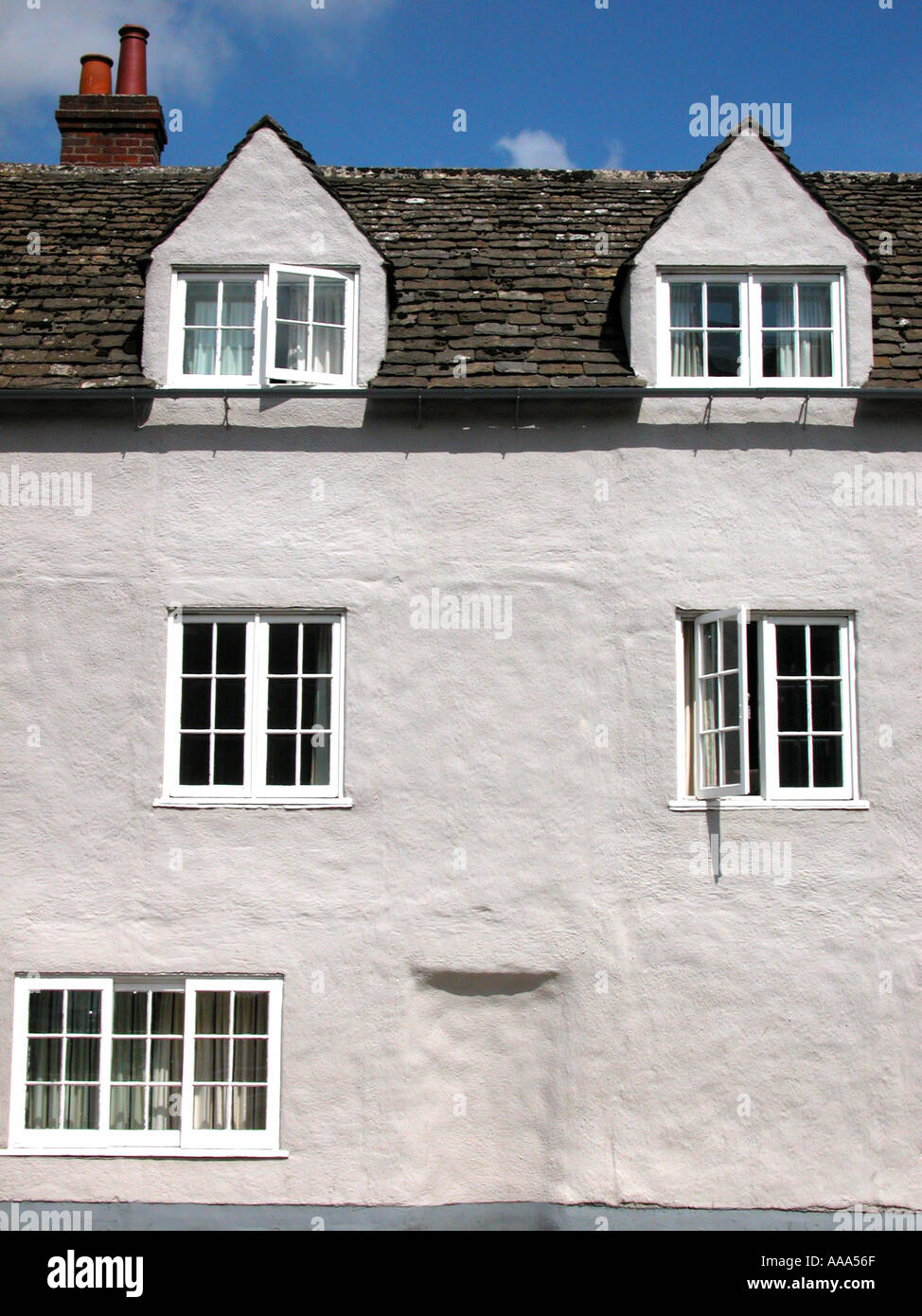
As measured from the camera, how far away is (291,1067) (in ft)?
A: 34.6

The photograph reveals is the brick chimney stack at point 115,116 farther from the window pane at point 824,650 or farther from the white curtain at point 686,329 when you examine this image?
the window pane at point 824,650

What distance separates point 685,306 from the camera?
1180cm

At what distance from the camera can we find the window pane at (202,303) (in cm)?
1183

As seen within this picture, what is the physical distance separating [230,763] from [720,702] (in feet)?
14.5

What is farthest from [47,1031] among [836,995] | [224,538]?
[836,995]

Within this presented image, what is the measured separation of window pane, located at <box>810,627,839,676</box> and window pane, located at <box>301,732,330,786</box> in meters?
4.46

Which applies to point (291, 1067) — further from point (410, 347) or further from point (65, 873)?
point (410, 347)

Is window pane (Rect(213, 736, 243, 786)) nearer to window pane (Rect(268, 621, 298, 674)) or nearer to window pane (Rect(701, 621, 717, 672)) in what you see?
window pane (Rect(268, 621, 298, 674))

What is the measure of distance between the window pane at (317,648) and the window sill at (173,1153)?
414cm

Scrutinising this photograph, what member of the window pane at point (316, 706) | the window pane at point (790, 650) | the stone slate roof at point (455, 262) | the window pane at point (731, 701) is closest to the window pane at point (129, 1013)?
the window pane at point (316, 706)

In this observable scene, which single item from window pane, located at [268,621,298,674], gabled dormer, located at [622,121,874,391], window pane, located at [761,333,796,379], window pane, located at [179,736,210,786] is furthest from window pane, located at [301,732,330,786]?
window pane, located at [761,333,796,379]

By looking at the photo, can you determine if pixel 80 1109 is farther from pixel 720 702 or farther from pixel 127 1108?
pixel 720 702

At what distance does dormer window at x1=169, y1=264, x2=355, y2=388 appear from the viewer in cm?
1158

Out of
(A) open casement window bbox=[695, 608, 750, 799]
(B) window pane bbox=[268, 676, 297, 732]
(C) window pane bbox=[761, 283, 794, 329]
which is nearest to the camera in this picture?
(A) open casement window bbox=[695, 608, 750, 799]
